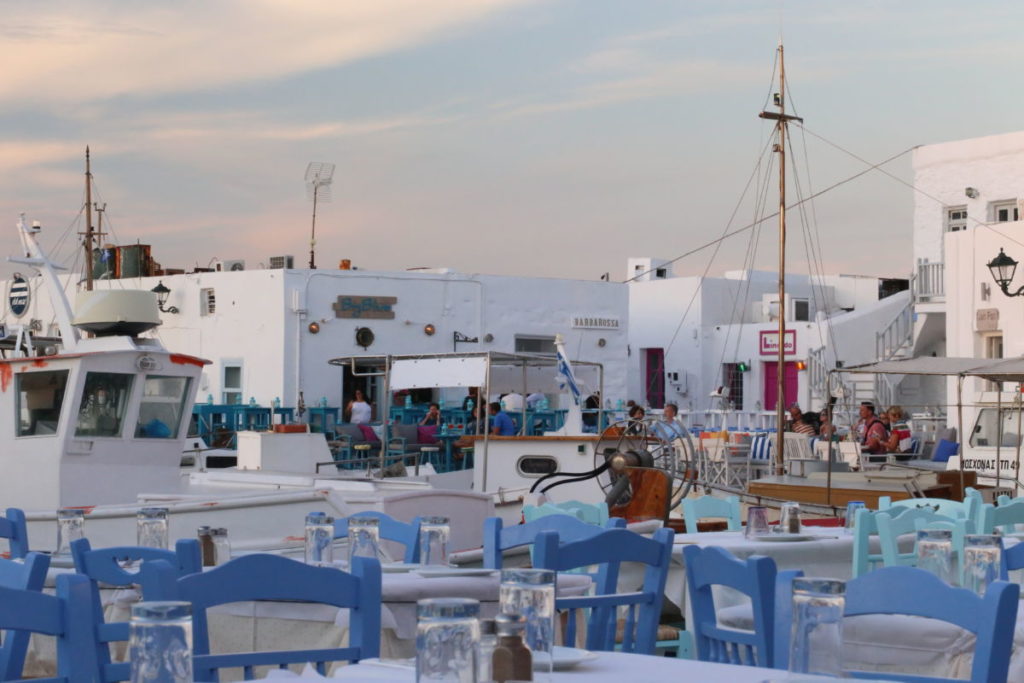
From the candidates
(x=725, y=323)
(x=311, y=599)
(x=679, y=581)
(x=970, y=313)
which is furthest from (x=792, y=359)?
(x=311, y=599)

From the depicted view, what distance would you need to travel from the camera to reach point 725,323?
1661 inches

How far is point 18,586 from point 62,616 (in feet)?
2.68

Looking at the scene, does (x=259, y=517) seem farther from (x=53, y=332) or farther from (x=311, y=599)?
(x=53, y=332)

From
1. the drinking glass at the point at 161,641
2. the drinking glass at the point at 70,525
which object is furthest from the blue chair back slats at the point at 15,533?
the drinking glass at the point at 161,641

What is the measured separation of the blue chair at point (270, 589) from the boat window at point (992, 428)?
2023 centimetres

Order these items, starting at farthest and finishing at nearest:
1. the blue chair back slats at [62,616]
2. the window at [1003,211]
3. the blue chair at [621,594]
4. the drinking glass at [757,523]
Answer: the window at [1003,211]
the drinking glass at [757,523]
the blue chair at [621,594]
the blue chair back slats at [62,616]

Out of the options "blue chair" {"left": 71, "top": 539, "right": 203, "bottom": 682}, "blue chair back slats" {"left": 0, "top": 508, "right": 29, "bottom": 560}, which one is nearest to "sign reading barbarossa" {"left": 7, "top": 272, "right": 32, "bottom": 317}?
"blue chair back slats" {"left": 0, "top": 508, "right": 29, "bottom": 560}

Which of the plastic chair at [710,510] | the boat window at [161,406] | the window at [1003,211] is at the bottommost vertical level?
the plastic chair at [710,510]

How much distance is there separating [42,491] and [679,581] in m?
7.96

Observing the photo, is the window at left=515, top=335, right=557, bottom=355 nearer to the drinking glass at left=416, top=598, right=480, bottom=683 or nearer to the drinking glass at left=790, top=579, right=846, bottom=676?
the drinking glass at left=790, top=579, right=846, bottom=676

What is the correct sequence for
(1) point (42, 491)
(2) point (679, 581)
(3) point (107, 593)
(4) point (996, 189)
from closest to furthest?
(3) point (107, 593), (2) point (679, 581), (1) point (42, 491), (4) point (996, 189)

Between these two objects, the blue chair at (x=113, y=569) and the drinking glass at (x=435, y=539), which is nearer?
the blue chair at (x=113, y=569)

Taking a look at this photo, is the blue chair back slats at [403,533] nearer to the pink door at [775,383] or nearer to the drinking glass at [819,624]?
the drinking glass at [819,624]

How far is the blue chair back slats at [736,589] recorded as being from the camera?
165 inches
